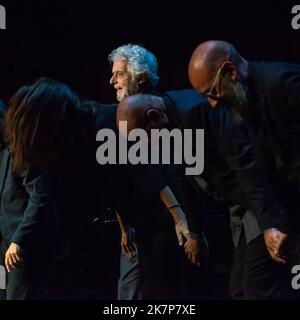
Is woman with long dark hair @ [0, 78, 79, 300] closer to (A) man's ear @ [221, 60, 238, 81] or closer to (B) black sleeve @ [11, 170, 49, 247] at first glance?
(B) black sleeve @ [11, 170, 49, 247]

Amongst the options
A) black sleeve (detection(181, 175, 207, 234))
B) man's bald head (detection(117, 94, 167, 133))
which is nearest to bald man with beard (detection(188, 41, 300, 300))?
man's bald head (detection(117, 94, 167, 133))

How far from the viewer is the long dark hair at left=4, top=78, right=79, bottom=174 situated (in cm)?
206

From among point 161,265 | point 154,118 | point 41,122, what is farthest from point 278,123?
point 41,122

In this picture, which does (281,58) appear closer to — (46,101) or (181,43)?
(181,43)

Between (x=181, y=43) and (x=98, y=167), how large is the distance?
1.23 m

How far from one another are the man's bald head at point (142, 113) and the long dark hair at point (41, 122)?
0.19 m

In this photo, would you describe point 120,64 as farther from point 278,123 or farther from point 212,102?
point 278,123

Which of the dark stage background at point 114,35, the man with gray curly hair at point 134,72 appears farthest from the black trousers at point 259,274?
the dark stage background at point 114,35

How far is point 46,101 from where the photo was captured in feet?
6.79

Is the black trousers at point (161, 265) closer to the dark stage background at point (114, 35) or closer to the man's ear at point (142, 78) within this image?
the man's ear at point (142, 78)

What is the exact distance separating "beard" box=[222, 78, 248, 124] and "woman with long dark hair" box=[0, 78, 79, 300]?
513 mm
